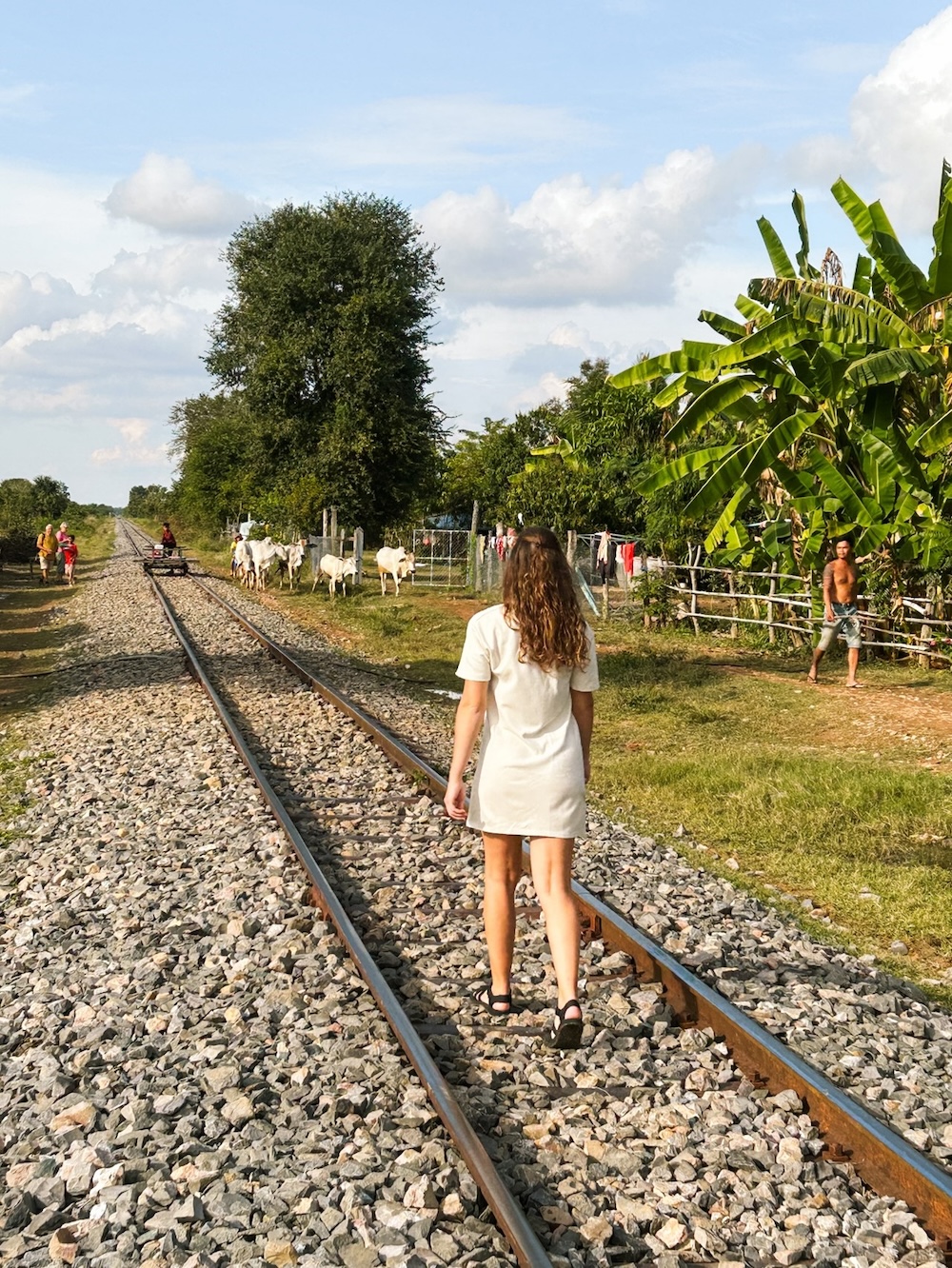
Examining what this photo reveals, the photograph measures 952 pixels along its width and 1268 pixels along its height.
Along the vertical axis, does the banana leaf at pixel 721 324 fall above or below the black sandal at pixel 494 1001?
above

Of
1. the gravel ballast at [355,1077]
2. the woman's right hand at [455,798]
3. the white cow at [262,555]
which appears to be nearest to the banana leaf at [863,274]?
the gravel ballast at [355,1077]

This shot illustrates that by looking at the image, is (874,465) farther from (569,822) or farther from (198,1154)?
(198,1154)

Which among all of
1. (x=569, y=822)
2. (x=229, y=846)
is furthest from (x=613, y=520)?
(x=569, y=822)

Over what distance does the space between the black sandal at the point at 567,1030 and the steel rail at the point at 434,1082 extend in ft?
1.71

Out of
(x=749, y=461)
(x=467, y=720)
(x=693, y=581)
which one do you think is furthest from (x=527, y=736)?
(x=693, y=581)

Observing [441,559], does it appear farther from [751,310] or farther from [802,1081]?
[802,1081]

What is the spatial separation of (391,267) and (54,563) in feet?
53.5

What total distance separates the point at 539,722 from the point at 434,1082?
4.68ft

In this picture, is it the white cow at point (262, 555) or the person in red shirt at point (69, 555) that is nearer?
the white cow at point (262, 555)

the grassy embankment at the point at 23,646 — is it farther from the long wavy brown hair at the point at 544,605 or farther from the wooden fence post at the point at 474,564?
the wooden fence post at the point at 474,564

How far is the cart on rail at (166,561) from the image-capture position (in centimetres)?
4025

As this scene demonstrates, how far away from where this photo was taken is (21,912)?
7.13m

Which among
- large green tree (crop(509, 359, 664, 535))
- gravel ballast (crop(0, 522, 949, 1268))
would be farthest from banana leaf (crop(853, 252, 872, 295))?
large green tree (crop(509, 359, 664, 535))

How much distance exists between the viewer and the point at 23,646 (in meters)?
22.3
